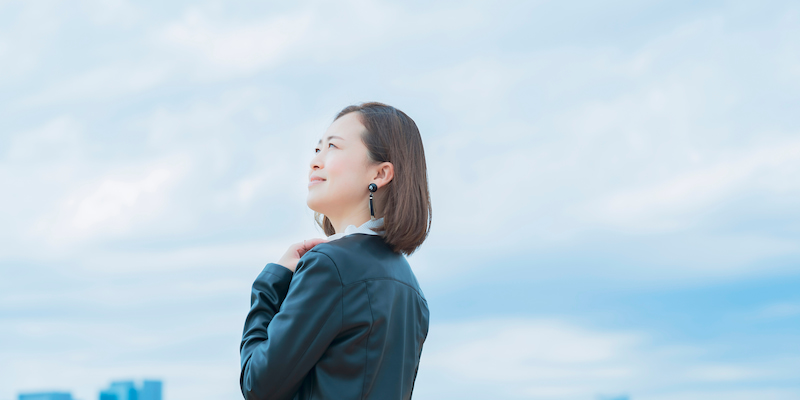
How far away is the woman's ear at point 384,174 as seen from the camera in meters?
2.22

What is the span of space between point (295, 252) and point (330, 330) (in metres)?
0.37

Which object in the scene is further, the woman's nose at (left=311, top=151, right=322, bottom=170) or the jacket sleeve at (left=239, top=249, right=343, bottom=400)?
the woman's nose at (left=311, top=151, right=322, bottom=170)

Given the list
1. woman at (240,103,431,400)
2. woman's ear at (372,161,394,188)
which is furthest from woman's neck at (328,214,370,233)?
woman's ear at (372,161,394,188)

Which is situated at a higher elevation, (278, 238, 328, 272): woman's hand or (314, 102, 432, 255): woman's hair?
(314, 102, 432, 255): woman's hair

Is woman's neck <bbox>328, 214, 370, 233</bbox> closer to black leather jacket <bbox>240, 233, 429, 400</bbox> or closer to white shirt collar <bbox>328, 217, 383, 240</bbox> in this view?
white shirt collar <bbox>328, 217, 383, 240</bbox>

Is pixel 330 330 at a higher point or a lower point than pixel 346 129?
lower

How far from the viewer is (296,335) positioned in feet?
6.12

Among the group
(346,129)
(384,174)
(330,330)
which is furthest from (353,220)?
(330,330)

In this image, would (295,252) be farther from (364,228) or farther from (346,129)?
(346,129)

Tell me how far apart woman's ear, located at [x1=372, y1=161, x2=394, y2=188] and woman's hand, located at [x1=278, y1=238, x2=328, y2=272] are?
245mm

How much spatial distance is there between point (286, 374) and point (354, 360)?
0.19 m

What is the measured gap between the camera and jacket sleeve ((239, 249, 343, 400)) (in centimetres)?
186

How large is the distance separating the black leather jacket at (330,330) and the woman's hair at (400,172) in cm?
12

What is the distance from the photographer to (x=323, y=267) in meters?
1.93
